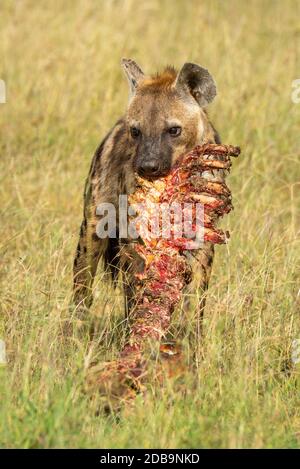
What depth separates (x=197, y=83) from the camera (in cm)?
533

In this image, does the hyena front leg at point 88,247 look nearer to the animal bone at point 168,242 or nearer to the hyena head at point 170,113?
the hyena head at point 170,113

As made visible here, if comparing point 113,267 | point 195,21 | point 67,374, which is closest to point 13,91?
point 195,21

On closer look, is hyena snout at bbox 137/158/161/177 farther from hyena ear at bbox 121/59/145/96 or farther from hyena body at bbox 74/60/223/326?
hyena ear at bbox 121/59/145/96

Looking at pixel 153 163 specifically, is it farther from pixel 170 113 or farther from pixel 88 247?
pixel 88 247

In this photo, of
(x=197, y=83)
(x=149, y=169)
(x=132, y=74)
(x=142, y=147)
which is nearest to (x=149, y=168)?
(x=149, y=169)

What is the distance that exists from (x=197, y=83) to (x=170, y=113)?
0.76 feet

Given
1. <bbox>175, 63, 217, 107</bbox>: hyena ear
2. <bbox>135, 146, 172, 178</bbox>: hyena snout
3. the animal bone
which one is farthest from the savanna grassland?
<bbox>175, 63, 217, 107</bbox>: hyena ear

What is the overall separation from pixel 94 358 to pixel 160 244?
0.59 metres

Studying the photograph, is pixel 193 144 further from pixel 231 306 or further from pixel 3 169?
pixel 3 169

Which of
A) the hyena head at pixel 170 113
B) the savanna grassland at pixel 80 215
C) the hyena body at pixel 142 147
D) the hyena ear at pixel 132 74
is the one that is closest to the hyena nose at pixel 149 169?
the hyena body at pixel 142 147

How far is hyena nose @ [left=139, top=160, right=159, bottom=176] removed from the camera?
488 centimetres

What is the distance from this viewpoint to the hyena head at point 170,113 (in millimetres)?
5137

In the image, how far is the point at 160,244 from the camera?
14.8 ft

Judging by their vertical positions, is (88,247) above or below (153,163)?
below
